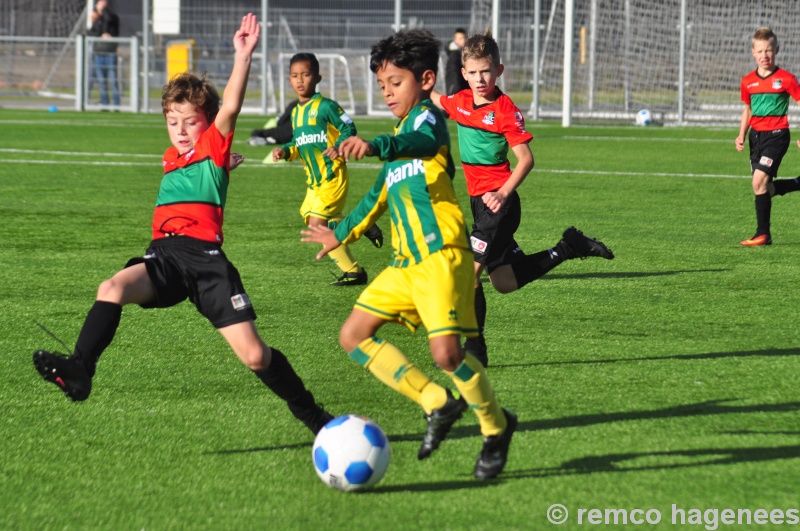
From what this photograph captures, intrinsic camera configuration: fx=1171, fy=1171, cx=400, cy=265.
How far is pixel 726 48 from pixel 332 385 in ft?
71.4

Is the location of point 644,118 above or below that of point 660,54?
below

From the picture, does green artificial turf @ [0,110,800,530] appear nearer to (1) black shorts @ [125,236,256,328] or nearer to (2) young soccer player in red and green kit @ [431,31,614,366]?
(2) young soccer player in red and green kit @ [431,31,614,366]

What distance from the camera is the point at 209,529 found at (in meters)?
3.58

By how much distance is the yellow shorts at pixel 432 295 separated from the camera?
4004 millimetres

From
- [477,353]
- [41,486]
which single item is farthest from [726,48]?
[41,486]

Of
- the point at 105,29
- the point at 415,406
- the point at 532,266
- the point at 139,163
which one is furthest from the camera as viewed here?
the point at 105,29

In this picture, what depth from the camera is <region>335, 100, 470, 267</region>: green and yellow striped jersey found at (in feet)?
13.5

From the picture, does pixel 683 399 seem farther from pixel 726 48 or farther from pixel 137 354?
pixel 726 48

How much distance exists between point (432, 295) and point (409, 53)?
2.88 ft

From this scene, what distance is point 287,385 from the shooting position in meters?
4.40

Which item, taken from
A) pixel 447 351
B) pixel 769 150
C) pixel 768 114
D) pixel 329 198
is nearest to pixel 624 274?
pixel 329 198

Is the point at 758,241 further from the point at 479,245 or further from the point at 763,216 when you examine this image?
the point at 479,245

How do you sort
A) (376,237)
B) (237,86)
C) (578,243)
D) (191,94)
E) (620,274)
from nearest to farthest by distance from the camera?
1. (237,86)
2. (191,94)
3. (578,243)
4. (620,274)
5. (376,237)

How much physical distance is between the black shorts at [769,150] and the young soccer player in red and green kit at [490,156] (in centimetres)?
413
